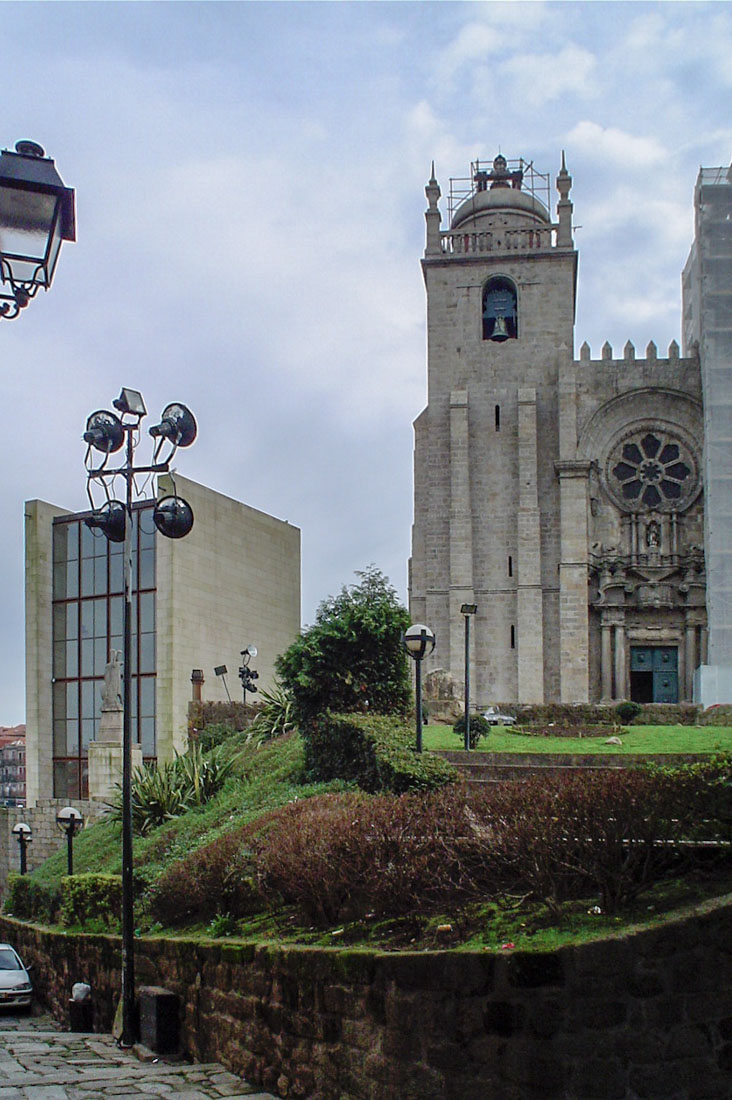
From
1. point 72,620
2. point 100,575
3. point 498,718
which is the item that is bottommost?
point 498,718

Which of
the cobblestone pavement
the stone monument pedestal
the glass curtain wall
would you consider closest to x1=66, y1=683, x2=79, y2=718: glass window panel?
the glass curtain wall

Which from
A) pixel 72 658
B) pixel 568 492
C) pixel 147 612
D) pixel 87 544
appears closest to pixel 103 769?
pixel 147 612

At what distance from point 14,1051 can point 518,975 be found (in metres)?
5.74

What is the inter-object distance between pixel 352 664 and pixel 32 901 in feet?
20.6

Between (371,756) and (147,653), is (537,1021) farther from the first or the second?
(147,653)

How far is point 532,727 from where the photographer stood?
24.4 m

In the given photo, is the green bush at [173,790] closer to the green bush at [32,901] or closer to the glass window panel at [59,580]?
the green bush at [32,901]

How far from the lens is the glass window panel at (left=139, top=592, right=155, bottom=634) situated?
33906 mm

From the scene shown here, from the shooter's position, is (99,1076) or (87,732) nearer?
(99,1076)

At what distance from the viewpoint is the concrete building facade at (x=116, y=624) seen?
110 ft

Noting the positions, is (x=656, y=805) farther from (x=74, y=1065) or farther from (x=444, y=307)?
(x=444, y=307)

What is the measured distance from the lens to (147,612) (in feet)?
112

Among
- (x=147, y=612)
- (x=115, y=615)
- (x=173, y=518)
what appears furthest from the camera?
(x=115, y=615)

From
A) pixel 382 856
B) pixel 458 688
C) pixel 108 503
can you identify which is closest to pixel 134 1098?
pixel 382 856
